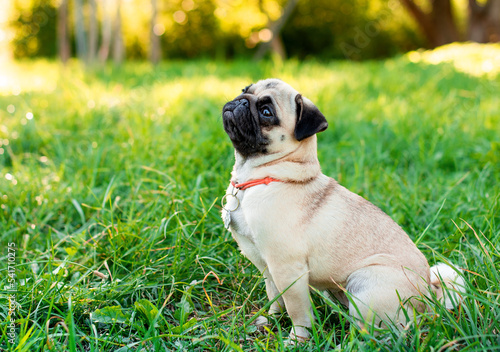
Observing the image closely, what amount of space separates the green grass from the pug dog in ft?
0.51

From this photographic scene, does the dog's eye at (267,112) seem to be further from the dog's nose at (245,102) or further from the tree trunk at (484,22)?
the tree trunk at (484,22)

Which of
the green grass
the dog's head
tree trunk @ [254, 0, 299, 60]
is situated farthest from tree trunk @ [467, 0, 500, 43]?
the dog's head

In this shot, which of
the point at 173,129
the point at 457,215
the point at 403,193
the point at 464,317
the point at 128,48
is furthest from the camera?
the point at 128,48

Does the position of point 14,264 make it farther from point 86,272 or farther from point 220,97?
point 220,97

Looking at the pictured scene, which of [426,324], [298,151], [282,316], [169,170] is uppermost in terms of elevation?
[298,151]

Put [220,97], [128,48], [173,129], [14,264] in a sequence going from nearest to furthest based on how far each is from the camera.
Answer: [14,264] < [173,129] < [220,97] < [128,48]

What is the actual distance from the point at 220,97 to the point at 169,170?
2.67m

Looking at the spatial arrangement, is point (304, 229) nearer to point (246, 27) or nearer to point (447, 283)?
point (447, 283)

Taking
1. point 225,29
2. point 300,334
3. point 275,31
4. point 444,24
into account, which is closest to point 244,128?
point 300,334

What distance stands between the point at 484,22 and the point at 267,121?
19928mm

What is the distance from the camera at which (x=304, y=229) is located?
2402 millimetres

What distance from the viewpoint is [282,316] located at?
265cm

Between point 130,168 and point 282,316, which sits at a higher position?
point 130,168

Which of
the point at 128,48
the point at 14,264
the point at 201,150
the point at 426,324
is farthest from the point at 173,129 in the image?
the point at 128,48
